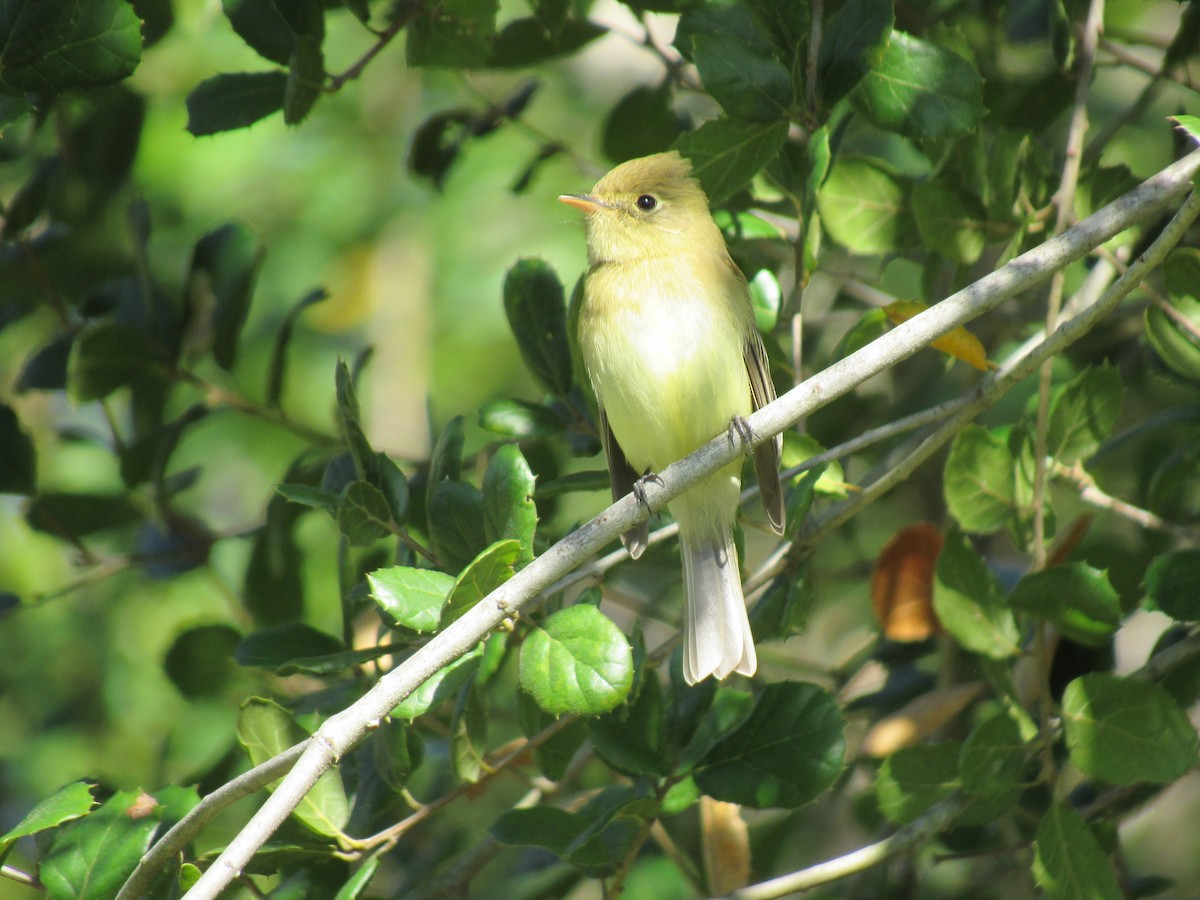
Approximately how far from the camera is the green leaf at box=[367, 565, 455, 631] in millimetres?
2316

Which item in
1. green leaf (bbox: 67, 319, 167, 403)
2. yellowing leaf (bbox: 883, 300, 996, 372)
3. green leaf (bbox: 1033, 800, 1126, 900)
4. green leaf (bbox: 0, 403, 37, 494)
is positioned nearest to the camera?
green leaf (bbox: 1033, 800, 1126, 900)

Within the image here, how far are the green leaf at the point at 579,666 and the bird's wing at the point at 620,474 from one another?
2.08 feet

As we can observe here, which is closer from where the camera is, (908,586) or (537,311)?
(537,311)

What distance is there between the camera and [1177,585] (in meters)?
2.66

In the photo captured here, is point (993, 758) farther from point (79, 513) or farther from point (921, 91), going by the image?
point (79, 513)

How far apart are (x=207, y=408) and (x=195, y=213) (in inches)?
90.1

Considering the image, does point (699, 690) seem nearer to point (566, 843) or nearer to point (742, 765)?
point (742, 765)

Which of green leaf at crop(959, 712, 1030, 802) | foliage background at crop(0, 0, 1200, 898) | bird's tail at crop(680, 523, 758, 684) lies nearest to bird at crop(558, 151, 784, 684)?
bird's tail at crop(680, 523, 758, 684)

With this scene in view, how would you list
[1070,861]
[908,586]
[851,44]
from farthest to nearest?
[908,586]
[851,44]
[1070,861]

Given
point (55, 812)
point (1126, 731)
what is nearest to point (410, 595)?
point (55, 812)

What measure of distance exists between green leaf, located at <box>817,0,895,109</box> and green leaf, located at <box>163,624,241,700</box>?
2.26 meters

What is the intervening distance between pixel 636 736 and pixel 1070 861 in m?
0.92

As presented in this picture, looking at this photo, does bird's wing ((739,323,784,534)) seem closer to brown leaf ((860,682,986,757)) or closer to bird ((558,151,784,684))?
bird ((558,151,784,684))

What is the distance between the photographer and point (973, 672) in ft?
12.5
